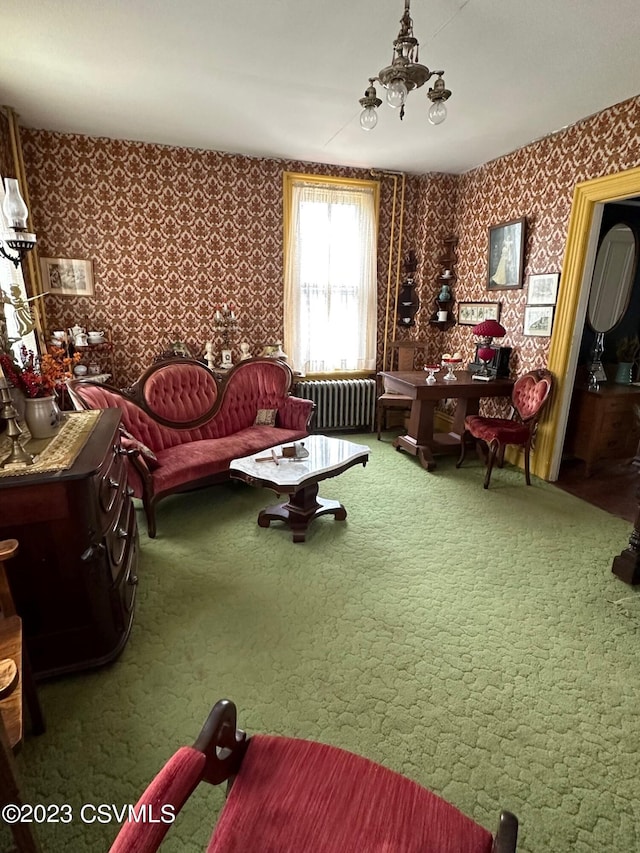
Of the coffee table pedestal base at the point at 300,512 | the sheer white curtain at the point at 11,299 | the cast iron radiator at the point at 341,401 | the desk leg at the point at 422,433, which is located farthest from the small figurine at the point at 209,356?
the desk leg at the point at 422,433

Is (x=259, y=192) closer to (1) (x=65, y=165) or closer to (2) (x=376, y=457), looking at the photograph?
(1) (x=65, y=165)

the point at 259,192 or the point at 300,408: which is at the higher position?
the point at 259,192

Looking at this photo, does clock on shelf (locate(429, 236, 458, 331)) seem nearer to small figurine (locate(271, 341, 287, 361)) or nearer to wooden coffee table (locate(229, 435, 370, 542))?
small figurine (locate(271, 341, 287, 361))

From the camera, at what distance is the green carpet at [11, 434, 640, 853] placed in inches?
59.7

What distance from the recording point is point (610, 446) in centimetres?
441

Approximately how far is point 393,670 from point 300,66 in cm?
362

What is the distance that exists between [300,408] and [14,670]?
333cm

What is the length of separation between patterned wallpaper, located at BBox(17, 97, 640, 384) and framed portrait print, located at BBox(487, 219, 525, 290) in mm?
92

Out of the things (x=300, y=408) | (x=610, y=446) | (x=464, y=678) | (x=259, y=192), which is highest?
(x=259, y=192)

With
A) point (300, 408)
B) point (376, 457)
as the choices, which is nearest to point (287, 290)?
point (300, 408)

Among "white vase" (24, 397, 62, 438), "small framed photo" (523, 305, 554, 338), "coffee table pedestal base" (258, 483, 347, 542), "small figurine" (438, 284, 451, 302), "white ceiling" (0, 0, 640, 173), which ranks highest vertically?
"white ceiling" (0, 0, 640, 173)

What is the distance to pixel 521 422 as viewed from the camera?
14.0 ft

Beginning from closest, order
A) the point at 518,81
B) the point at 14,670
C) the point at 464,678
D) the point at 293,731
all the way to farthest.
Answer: the point at 14,670 → the point at 293,731 → the point at 464,678 → the point at 518,81

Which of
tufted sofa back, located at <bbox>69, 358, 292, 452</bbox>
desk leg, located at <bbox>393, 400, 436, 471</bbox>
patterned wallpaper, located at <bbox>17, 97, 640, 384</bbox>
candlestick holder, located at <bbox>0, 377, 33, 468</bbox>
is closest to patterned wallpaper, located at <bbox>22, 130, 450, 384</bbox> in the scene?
patterned wallpaper, located at <bbox>17, 97, 640, 384</bbox>
